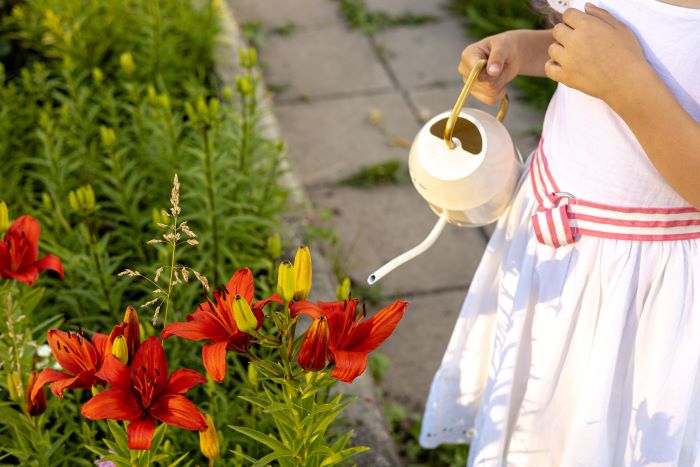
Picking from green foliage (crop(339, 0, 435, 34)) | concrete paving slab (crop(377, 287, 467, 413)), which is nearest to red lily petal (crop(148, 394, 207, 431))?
concrete paving slab (crop(377, 287, 467, 413))

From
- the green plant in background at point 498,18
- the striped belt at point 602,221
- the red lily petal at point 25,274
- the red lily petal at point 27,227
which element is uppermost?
the striped belt at point 602,221

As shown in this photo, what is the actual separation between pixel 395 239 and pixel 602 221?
1.64 meters

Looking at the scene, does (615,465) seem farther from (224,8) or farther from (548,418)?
(224,8)

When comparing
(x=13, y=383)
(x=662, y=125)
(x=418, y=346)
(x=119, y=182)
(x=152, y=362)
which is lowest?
(x=418, y=346)

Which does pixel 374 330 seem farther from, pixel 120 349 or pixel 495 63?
pixel 495 63

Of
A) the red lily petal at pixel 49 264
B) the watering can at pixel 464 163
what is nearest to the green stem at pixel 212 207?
the red lily petal at pixel 49 264

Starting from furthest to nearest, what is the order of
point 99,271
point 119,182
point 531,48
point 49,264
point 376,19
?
point 376,19, point 119,182, point 99,271, point 531,48, point 49,264

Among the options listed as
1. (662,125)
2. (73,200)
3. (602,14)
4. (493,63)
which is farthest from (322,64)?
(662,125)

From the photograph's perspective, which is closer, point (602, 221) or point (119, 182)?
point (602, 221)

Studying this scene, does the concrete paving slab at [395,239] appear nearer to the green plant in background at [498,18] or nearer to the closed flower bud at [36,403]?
the green plant in background at [498,18]

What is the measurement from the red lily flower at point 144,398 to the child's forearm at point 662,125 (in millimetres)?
786

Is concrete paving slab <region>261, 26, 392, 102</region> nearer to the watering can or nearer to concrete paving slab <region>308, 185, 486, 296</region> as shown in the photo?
concrete paving slab <region>308, 185, 486, 296</region>

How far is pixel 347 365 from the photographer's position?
3.75ft

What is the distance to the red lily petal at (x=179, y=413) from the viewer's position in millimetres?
1172
